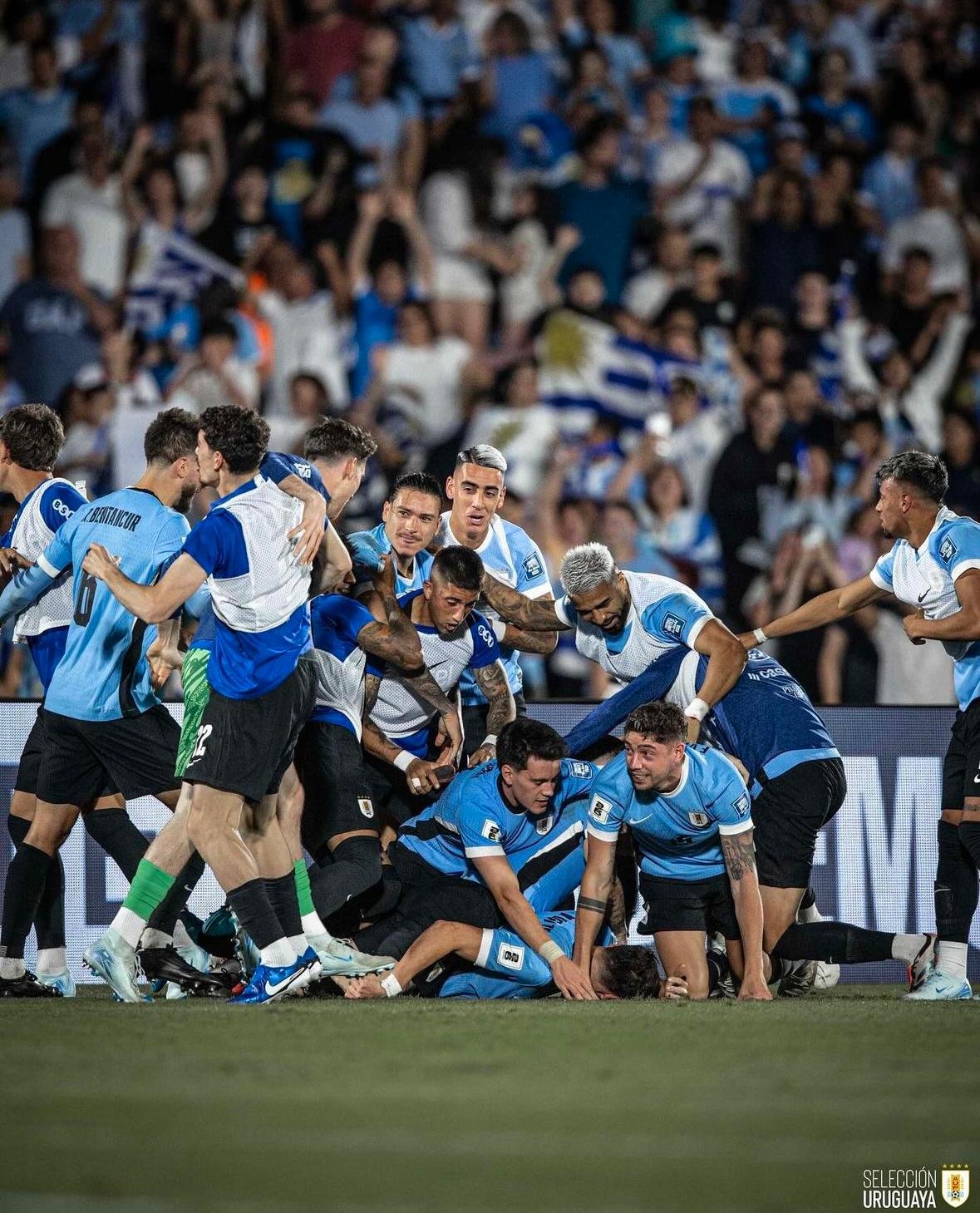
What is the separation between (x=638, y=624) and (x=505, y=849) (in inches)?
44.2

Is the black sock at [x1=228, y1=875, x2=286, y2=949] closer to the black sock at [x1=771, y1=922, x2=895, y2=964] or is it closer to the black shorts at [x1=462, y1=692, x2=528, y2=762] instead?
the black shorts at [x1=462, y1=692, x2=528, y2=762]

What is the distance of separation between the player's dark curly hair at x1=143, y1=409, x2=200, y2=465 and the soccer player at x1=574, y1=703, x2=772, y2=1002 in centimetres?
215

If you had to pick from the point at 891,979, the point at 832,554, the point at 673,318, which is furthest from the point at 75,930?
the point at 673,318

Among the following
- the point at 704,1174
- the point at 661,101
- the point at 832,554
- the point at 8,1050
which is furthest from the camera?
the point at 661,101

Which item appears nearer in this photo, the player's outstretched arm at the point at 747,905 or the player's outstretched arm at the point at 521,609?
the player's outstretched arm at the point at 747,905

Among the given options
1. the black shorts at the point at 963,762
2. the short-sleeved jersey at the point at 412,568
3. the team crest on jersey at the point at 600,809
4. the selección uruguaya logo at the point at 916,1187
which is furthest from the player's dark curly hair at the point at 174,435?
the selección uruguaya logo at the point at 916,1187

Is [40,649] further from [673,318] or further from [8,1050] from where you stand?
[673,318]

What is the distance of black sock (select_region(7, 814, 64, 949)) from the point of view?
7051 mm

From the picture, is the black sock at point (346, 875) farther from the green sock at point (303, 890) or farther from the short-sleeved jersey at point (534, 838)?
the short-sleeved jersey at point (534, 838)

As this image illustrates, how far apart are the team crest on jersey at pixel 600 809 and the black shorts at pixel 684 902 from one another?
0.51m

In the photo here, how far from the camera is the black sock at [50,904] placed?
705 cm

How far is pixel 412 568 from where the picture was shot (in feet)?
25.1

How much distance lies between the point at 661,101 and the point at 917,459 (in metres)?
7.52

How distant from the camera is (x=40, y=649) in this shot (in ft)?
23.9
